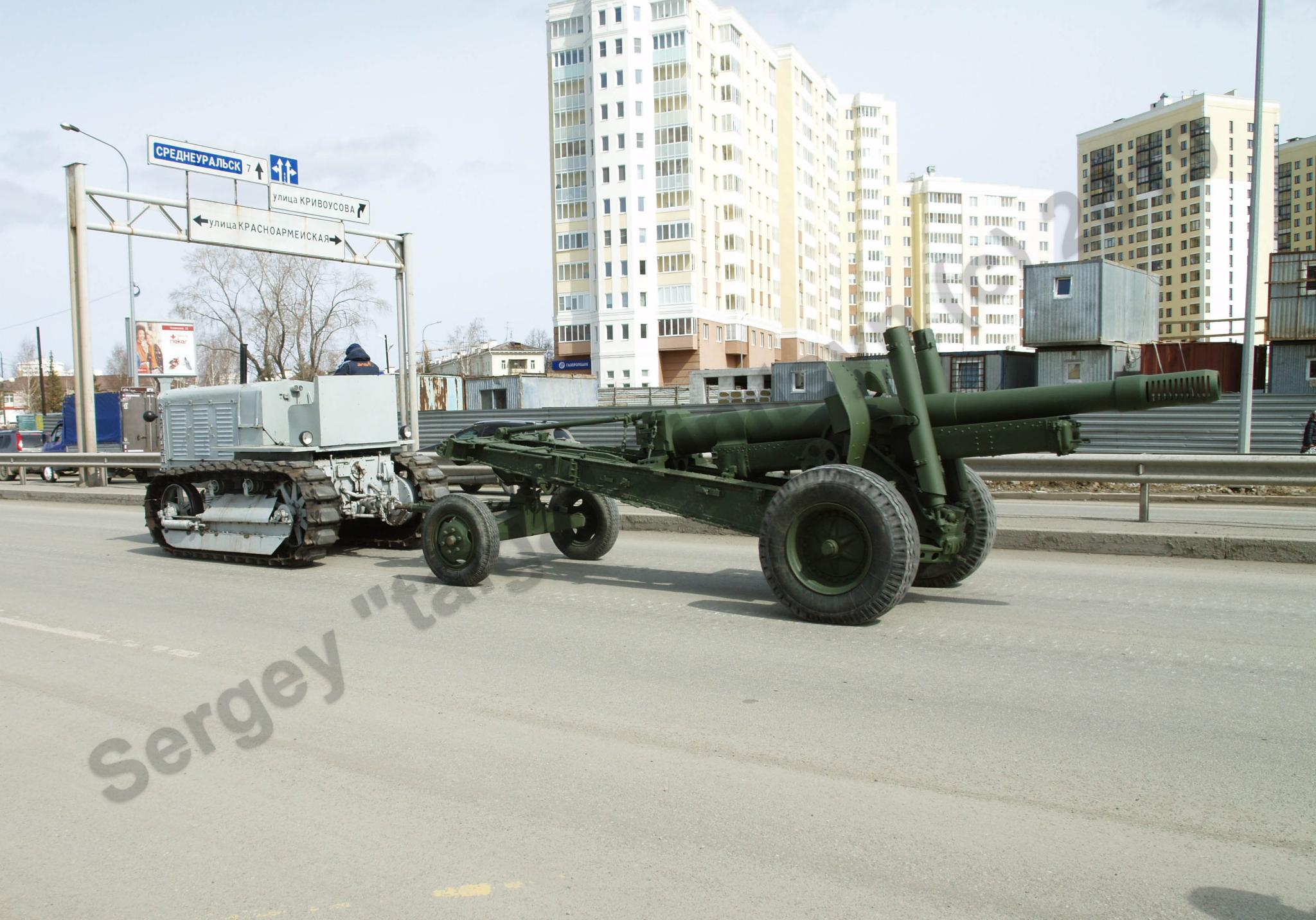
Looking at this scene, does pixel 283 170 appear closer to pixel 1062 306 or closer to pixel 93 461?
pixel 93 461

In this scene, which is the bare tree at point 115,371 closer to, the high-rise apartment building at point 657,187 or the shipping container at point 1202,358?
the high-rise apartment building at point 657,187

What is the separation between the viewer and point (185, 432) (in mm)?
12070

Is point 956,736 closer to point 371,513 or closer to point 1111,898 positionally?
point 1111,898

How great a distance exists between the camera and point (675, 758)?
4.59 meters

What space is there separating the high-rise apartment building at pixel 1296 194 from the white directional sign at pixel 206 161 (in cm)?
8949

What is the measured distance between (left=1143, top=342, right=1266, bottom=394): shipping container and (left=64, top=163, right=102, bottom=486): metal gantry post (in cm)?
3661

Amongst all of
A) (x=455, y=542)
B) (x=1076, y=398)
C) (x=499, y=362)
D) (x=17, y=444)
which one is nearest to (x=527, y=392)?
(x=17, y=444)

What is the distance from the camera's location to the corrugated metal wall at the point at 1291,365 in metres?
38.3

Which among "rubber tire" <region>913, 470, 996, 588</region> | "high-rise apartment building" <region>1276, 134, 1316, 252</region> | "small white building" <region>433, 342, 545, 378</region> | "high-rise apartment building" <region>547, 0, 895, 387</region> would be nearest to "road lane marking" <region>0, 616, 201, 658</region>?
"rubber tire" <region>913, 470, 996, 588</region>

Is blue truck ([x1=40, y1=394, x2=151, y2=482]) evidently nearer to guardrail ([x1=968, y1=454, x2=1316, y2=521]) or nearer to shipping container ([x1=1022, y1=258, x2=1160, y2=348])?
guardrail ([x1=968, y1=454, x2=1316, y2=521])

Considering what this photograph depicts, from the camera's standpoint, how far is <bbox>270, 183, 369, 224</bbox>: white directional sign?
21.0m

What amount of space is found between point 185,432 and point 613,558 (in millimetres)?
5666

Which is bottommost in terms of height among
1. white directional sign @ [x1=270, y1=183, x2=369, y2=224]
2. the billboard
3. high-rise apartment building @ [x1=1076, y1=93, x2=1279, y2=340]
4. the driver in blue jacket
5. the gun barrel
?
the gun barrel

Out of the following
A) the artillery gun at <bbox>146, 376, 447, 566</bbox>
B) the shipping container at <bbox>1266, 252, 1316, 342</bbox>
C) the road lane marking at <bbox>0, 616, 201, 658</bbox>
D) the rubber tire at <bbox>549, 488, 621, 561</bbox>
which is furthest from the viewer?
the shipping container at <bbox>1266, 252, 1316, 342</bbox>
